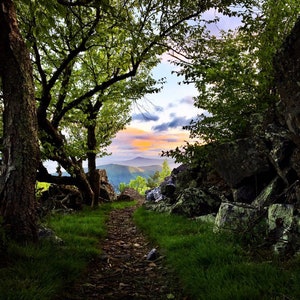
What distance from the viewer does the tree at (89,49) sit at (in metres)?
14.2

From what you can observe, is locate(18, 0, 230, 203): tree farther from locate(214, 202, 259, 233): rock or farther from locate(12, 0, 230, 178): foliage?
locate(214, 202, 259, 233): rock

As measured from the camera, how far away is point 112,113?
99.3 feet

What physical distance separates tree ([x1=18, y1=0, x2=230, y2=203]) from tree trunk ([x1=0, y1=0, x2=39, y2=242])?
1935 mm

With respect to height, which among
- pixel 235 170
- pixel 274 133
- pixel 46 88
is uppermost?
pixel 46 88

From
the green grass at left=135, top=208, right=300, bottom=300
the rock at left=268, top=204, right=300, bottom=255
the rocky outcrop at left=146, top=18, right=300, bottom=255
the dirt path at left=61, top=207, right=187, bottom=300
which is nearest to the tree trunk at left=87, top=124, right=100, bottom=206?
the rocky outcrop at left=146, top=18, right=300, bottom=255

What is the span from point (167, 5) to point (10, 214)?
1161cm

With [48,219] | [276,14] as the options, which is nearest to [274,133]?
[276,14]

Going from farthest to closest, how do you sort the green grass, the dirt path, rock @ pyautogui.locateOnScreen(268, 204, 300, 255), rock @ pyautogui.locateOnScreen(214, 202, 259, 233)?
rock @ pyautogui.locateOnScreen(214, 202, 259, 233) → rock @ pyautogui.locateOnScreen(268, 204, 300, 255) → the dirt path → the green grass

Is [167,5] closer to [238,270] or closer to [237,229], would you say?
[237,229]

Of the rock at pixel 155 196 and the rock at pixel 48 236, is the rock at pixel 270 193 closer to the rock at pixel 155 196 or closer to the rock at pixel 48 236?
the rock at pixel 48 236

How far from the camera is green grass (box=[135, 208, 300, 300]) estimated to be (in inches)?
202

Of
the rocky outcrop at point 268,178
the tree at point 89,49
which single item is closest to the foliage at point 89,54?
the tree at point 89,49

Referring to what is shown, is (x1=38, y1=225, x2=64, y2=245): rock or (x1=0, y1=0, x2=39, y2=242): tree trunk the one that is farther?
(x1=38, y1=225, x2=64, y2=245): rock

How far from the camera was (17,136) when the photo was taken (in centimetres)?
838
